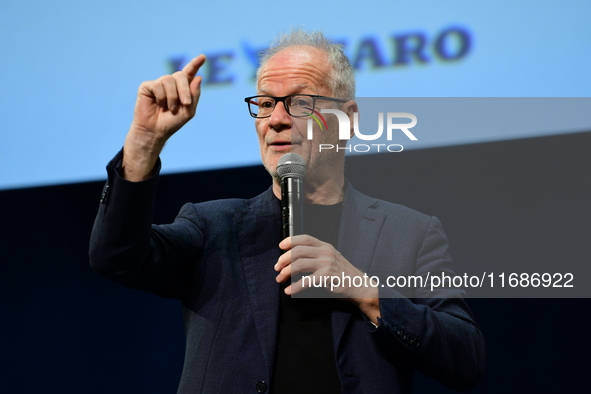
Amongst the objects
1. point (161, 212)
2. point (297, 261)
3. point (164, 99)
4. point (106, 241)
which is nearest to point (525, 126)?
point (297, 261)

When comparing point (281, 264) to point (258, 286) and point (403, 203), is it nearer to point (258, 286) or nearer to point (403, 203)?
point (258, 286)

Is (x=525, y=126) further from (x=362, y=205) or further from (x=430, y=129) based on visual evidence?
(x=362, y=205)

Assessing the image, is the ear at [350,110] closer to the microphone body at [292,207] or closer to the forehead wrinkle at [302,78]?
the forehead wrinkle at [302,78]

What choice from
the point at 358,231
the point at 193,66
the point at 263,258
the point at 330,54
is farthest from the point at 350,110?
the point at 193,66

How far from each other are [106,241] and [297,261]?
440 mm

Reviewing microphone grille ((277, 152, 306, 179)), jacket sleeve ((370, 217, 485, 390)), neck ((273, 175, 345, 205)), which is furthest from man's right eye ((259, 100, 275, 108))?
jacket sleeve ((370, 217, 485, 390))

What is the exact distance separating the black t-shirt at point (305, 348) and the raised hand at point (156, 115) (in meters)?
0.48

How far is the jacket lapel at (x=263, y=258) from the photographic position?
1.39m

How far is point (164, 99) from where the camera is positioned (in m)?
1.23

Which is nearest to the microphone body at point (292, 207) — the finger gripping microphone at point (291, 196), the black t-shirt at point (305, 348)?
the finger gripping microphone at point (291, 196)

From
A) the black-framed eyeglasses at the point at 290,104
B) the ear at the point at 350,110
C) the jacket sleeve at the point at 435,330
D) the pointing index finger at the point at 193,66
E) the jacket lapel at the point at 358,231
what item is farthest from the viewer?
the ear at the point at 350,110

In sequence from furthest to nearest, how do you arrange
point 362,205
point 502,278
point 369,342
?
1. point 362,205
2. point 502,278
3. point 369,342

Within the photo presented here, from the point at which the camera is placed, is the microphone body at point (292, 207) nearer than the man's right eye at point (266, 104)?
Yes

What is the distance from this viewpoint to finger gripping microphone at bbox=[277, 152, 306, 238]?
123 centimetres
